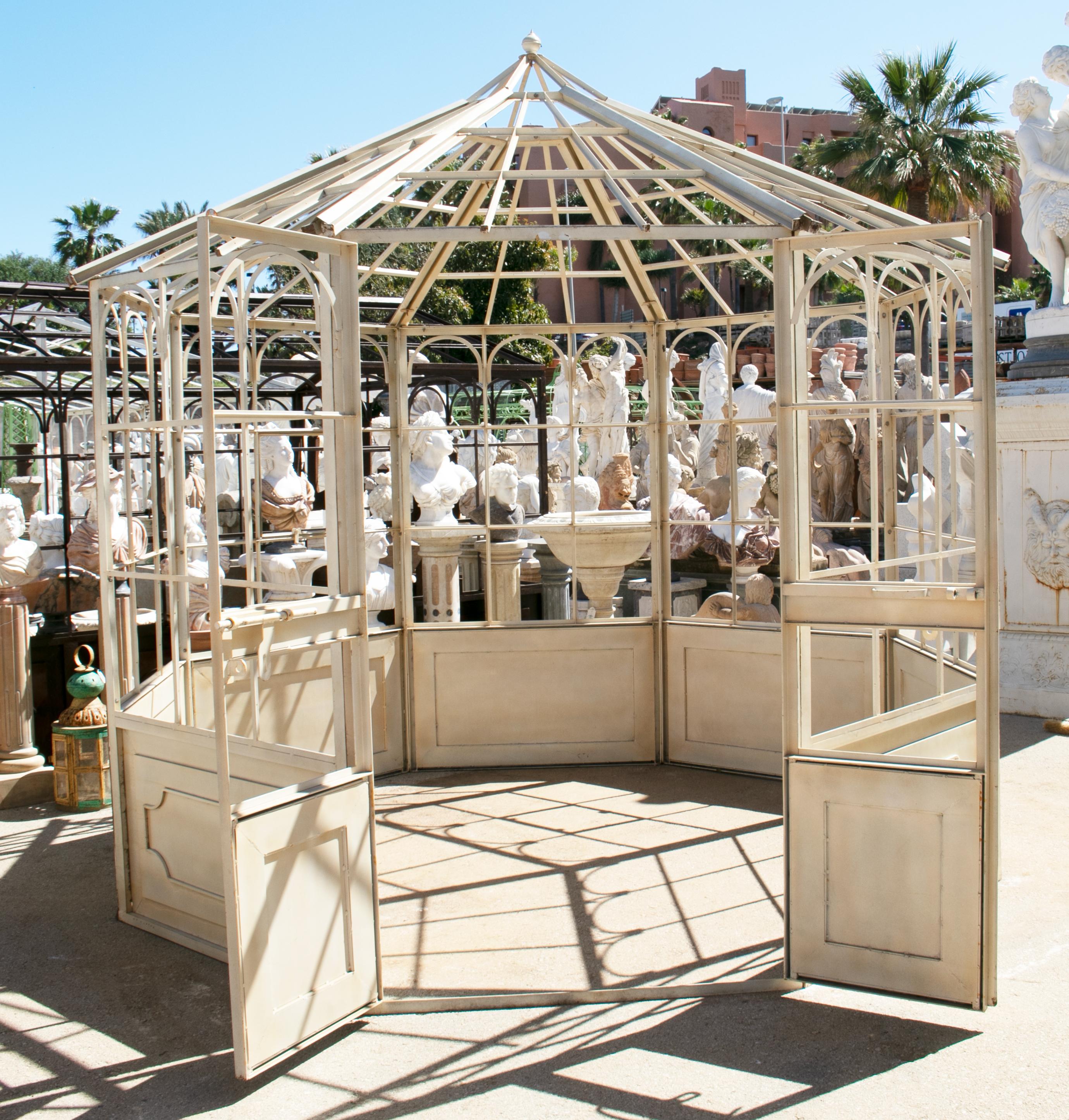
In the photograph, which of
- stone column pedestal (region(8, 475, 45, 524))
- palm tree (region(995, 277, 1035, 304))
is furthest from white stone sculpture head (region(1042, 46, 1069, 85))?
palm tree (region(995, 277, 1035, 304))

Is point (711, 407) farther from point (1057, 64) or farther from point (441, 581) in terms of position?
point (1057, 64)

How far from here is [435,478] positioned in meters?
9.84

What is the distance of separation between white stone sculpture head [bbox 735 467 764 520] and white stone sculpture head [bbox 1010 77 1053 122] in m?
4.14

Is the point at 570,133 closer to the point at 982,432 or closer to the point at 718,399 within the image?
the point at 982,432

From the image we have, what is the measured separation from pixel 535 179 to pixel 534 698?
2.92 metres

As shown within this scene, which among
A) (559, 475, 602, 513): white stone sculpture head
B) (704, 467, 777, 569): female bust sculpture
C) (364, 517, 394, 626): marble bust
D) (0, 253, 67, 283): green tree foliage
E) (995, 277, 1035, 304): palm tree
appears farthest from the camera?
(0, 253, 67, 283): green tree foliage

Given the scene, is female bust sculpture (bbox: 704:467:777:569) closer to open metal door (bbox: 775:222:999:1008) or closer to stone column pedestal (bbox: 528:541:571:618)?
stone column pedestal (bbox: 528:541:571:618)

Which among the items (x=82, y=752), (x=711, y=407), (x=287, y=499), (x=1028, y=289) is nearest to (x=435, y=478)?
(x=287, y=499)

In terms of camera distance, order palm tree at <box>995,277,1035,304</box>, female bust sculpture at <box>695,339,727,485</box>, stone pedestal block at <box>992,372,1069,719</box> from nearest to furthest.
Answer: stone pedestal block at <box>992,372,1069,719</box>, female bust sculpture at <box>695,339,727,485</box>, palm tree at <box>995,277,1035,304</box>

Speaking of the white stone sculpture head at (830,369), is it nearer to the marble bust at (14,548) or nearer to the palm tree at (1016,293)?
the marble bust at (14,548)

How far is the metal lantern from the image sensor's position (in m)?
5.89

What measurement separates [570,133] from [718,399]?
43.8ft

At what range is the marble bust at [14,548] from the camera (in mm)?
8609

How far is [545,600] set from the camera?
10.3 m
